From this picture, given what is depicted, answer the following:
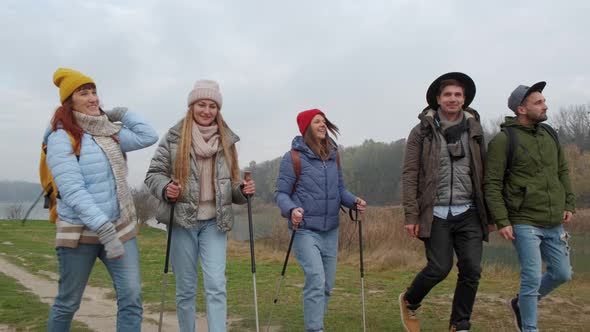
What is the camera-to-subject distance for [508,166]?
176 inches

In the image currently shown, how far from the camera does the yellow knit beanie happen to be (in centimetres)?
377

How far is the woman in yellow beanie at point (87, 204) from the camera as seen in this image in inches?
138

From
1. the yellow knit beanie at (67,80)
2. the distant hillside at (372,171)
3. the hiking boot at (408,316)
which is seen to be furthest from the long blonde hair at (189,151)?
the distant hillside at (372,171)

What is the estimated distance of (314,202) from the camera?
4.69 metres

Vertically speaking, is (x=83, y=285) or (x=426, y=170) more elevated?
(x=426, y=170)

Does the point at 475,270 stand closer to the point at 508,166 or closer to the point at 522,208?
the point at 522,208

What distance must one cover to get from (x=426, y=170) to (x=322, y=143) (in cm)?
107

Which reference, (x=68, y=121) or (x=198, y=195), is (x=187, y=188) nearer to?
(x=198, y=195)

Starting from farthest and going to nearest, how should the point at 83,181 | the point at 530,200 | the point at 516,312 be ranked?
the point at 516,312 < the point at 530,200 < the point at 83,181

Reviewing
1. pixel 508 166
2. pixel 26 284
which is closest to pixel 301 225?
pixel 508 166

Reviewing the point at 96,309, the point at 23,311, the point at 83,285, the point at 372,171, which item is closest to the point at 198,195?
the point at 83,285

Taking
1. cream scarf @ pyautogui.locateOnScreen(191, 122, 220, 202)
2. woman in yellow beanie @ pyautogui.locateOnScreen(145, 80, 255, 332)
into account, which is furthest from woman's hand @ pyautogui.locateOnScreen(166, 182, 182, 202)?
cream scarf @ pyautogui.locateOnScreen(191, 122, 220, 202)

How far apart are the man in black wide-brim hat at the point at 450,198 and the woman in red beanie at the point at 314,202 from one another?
64cm

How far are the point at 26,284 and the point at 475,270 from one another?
27.7 ft
